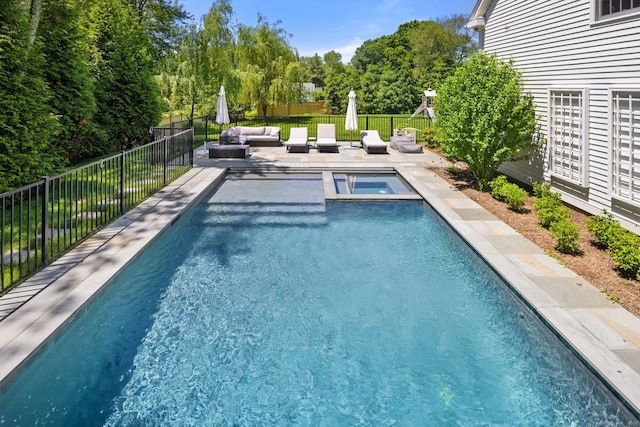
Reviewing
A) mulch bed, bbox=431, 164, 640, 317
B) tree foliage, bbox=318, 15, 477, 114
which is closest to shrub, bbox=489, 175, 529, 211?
mulch bed, bbox=431, 164, 640, 317

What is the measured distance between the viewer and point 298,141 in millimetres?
17422

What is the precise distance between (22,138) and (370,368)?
738 cm

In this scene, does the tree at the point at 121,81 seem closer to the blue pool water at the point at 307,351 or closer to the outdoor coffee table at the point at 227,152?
the outdoor coffee table at the point at 227,152

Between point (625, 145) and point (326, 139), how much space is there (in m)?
12.1

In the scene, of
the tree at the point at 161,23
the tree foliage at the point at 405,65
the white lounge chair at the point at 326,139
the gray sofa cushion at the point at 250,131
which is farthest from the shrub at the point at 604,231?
the tree foliage at the point at 405,65

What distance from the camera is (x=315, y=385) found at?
3508mm

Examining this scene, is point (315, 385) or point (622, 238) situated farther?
point (622, 238)

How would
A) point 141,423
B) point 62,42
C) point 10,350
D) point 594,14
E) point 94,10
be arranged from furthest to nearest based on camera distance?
point 94,10, point 62,42, point 594,14, point 10,350, point 141,423

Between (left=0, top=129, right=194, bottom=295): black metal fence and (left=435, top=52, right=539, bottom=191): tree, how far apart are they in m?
6.62

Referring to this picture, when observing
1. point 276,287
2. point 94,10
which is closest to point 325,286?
point 276,287

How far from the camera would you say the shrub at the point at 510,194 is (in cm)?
835

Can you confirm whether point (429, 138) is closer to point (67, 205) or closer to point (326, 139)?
point (326, 139)

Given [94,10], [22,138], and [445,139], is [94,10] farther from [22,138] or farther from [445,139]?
[445,139]

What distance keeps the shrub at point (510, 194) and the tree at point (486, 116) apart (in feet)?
2.14
